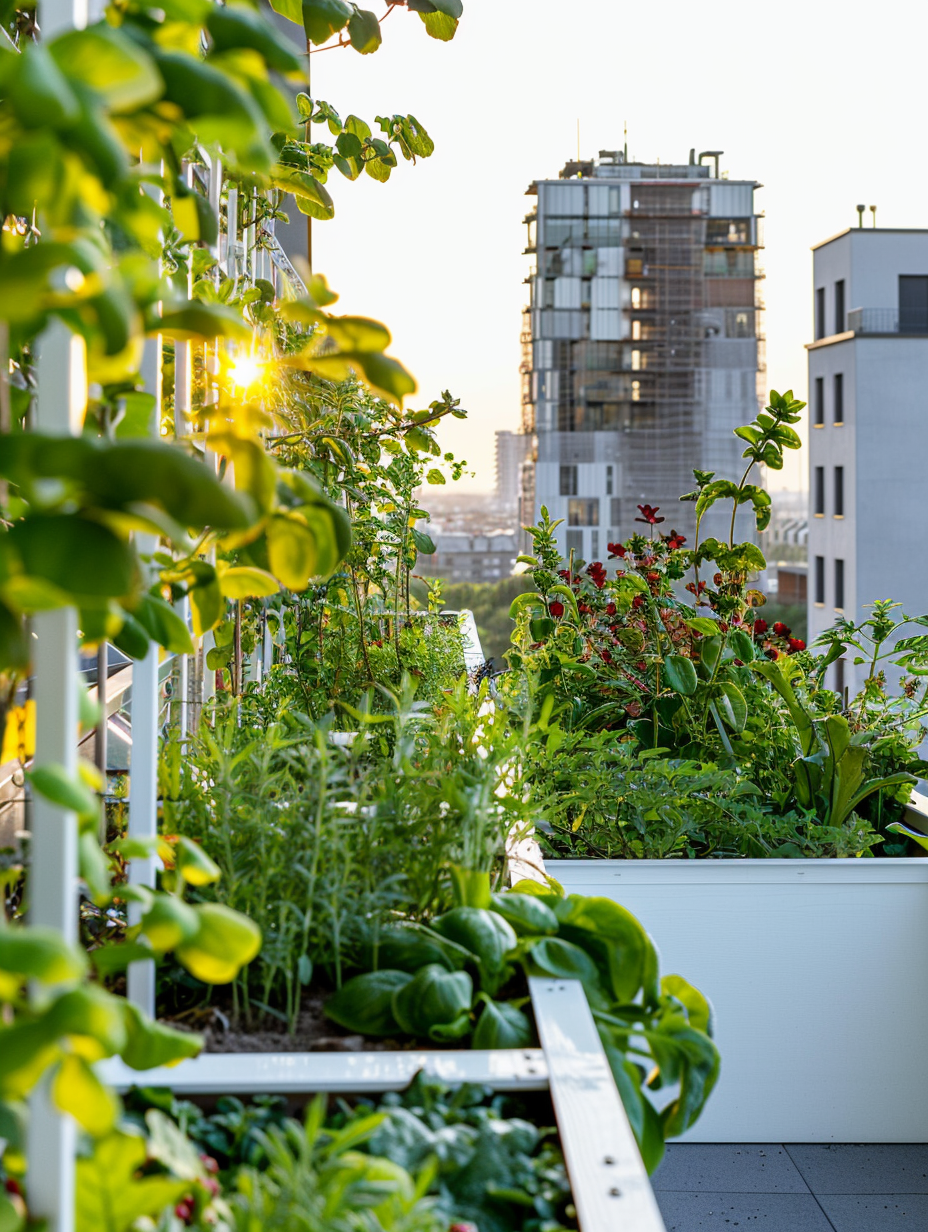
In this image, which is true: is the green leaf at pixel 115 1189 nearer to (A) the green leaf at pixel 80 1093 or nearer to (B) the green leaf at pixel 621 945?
(A) the green leaf at pixel 80 1093

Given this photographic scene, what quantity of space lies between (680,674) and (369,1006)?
1538 mm

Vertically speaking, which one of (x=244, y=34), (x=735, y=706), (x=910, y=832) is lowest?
(x=910, y=832)

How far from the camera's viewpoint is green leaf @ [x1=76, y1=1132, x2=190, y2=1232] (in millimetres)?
670

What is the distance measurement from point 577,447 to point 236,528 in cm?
2185

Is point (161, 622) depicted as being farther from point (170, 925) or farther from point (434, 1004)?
point (434, 1004)

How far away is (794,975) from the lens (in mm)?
2098

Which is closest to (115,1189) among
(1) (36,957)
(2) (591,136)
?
(1) (36,957)

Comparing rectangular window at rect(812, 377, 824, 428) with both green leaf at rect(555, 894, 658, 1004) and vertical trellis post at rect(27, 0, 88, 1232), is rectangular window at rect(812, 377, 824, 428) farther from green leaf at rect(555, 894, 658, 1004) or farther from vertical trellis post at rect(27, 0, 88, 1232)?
vertical trellis post at rect(27, 0, 88, 1232)

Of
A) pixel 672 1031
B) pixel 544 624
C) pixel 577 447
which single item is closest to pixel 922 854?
pixel 544 624

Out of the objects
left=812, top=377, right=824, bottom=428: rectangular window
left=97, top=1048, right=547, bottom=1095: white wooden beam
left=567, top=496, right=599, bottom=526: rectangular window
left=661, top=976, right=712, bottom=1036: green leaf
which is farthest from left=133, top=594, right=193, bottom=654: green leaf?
left=812, top=377, right=824, bottom=428: rectangular window

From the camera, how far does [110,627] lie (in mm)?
653

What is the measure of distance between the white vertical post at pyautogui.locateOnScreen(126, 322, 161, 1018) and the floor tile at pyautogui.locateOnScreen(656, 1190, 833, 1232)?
126 centimetres

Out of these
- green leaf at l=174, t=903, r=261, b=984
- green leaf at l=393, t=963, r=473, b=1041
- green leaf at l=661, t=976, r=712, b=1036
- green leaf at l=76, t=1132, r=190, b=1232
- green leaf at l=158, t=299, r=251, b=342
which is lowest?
green leaf at l=661, t=976, r=712, b=1036

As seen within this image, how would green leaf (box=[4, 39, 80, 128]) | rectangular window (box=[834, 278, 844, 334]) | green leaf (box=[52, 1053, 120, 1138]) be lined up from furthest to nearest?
rectangular window (box=[834, 278, 844, 334]), green leaf (box=[52, 1053, 120, 1138]), green leaf (box=[4, 39, 80, 128])
